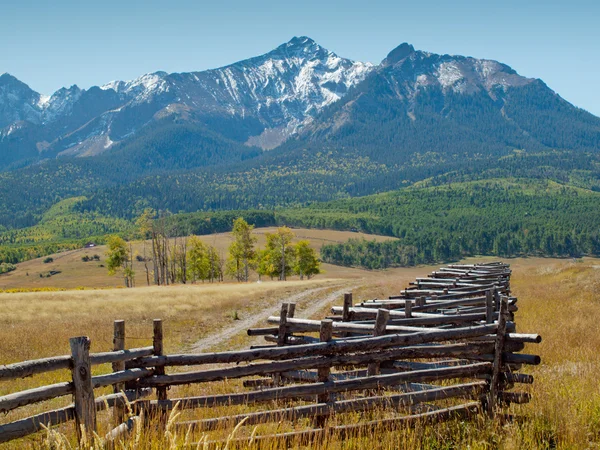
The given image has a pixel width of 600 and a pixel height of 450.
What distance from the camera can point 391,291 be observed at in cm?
3966

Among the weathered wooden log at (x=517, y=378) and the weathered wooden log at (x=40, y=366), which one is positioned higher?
the weathered wooden log at (x=40, y=366)

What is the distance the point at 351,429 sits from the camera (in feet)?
25.8

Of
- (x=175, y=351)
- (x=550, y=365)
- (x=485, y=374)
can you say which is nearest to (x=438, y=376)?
(x=485, y=374)

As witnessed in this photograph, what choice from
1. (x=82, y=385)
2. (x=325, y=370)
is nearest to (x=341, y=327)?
(x=325, y=370)

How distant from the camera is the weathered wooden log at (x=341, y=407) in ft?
25.5

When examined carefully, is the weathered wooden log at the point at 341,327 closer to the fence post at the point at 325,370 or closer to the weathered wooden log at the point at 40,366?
the fence post at the point at 325,370

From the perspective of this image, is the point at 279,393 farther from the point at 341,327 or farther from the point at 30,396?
the point at 30,396

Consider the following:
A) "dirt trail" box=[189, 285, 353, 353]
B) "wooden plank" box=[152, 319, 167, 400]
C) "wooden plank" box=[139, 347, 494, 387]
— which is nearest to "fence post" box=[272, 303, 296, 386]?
"wooden plank" box=[139, 347, 494, 387]

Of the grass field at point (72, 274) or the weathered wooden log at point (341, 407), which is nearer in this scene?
the weathered wooden log at point (341, 407)

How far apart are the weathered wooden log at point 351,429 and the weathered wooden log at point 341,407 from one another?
251 mm

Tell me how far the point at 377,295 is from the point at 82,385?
104 feet

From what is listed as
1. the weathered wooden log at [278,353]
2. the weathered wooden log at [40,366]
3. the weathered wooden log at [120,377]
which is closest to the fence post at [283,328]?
the weathered wooden log at [278,353]

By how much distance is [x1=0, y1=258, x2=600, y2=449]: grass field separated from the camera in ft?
25.1

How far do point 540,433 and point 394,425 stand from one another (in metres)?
2.10
